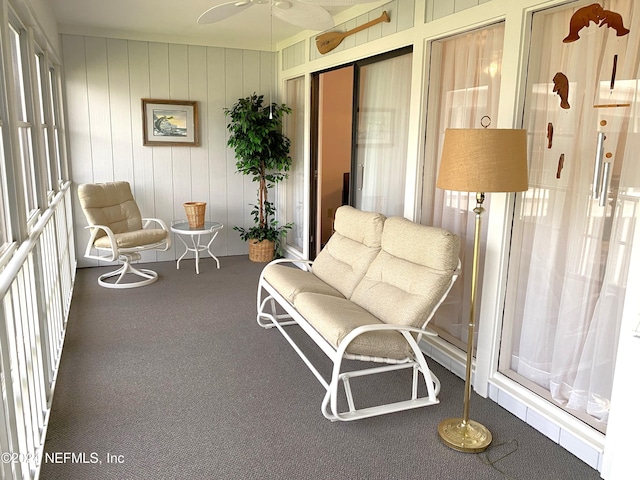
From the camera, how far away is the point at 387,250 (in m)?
3.17

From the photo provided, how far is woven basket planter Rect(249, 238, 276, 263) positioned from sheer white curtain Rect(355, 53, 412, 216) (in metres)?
1.78

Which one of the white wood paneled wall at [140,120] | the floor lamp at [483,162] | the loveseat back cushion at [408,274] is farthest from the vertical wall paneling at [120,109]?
the floor lamp at [483,162]

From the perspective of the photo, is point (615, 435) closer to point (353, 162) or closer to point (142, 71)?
point (353, 162)

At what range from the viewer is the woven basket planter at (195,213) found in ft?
17.5

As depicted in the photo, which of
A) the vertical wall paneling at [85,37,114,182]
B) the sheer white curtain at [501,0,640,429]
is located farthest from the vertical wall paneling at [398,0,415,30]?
the vertical wall paneling at [85,37,114,182]

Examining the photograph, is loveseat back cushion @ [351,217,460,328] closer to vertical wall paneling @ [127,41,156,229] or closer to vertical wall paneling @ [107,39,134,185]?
vertical wall paneling @ [127,41,156,229]

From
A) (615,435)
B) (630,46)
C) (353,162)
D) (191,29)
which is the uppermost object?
(191,29)

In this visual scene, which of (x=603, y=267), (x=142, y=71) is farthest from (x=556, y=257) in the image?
(x=142, y=71)

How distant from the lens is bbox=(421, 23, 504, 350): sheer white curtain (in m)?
2.86

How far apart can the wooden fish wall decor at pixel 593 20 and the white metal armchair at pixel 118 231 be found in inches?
154

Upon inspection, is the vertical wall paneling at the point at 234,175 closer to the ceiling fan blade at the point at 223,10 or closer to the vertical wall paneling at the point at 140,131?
the vertical wall paneling at the point at 140,131

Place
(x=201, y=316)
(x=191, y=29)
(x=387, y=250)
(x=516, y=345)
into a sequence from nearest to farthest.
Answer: (x=516, y=345) → (x=387, y=250) → (x=201, y=316) → (x=191, y=29)

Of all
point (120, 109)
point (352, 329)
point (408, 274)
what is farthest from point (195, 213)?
point (352, 329)

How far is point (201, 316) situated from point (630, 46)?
3.35m
